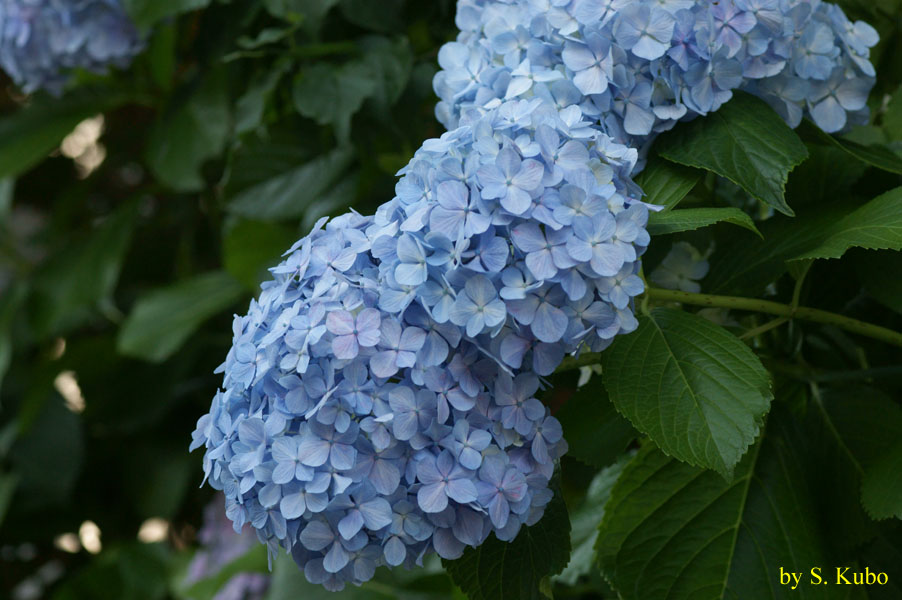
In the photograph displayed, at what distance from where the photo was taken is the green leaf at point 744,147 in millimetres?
525

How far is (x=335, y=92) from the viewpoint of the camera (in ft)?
2.72

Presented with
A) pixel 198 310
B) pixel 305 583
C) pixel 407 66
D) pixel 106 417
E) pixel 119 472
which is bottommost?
pixel 119 472

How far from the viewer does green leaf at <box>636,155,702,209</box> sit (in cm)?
54

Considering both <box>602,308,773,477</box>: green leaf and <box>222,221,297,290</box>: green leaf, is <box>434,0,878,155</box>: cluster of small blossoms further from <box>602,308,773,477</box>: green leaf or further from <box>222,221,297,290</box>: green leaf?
<box>222,221,297,290</box>: green leaf

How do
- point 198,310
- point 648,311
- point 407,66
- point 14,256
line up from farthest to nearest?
point 14,256 < point 198,310 < point 407,66 < point 648,311

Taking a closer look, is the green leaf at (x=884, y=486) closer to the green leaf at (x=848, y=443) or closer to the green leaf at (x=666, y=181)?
the green leaf at (x=848, y=443)

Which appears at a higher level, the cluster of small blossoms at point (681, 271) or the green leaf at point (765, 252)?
the green leaf at point (765, 252)

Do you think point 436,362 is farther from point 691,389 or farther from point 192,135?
point 192,135

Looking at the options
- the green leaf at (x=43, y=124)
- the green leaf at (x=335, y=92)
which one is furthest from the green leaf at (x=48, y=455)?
the green leaf at (x=335, y=92)

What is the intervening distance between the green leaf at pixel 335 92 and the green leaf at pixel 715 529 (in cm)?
42

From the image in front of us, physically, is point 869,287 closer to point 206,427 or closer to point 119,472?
point 206,427

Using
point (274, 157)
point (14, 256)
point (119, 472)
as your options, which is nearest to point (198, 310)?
point (274, 157)

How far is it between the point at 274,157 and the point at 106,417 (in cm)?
68

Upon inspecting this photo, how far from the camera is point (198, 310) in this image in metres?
1.17
